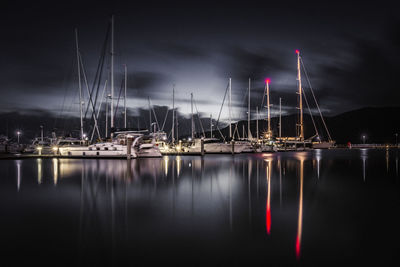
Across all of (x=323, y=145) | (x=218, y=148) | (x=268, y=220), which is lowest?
(x=323, y=145)

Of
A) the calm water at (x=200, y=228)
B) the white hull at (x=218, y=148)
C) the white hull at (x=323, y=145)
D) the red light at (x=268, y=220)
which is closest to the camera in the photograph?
the calm water at (x=200, y=228)

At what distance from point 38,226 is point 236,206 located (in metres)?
5.54

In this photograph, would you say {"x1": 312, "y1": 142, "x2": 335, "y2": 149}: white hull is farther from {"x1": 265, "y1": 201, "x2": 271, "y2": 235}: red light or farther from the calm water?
{"x1": 265, "y1": 201, "x2": 271, "y2": 235}: red light

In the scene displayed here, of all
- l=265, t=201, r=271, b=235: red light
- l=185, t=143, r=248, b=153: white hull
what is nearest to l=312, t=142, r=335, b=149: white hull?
l=185, t=143, r=248, b=153: white hull

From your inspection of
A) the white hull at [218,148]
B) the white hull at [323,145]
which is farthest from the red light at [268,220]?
the white hull at [323,145]

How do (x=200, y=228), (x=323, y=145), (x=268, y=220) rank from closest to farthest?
(x=200, y=228), (x=268, y=220), (x=323, y=145)

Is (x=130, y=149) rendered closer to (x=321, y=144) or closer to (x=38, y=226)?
(x=38, y=226)

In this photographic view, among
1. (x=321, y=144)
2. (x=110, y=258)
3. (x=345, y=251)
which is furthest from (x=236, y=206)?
(x=321, y=144)

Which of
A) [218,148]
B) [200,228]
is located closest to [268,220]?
[200,228]

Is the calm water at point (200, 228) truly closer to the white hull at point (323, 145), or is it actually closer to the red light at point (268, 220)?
the red light at point (268, 220)

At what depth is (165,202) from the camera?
33.3 feet

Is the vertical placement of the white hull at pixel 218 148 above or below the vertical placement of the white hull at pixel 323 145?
above

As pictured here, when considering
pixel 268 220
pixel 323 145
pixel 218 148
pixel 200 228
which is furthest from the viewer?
pixel 323 145

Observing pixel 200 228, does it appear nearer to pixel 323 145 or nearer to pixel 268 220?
pixel 268 220
